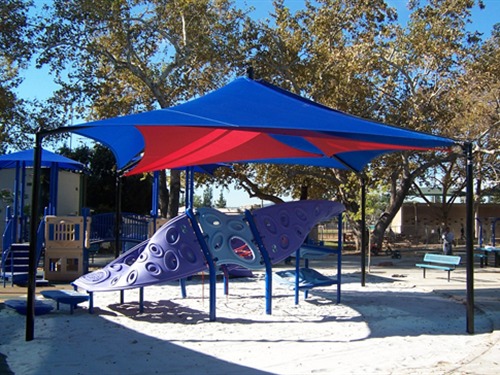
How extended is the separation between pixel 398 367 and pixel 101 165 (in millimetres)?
30800

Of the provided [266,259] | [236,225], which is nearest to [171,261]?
[236,225]

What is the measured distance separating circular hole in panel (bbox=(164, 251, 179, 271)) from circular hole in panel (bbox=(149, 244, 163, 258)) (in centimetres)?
10

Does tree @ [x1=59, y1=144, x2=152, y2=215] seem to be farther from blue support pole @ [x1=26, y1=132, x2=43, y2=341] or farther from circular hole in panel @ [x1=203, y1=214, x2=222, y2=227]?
blue support pole @ [x1=26, y1=132, x2=43, y2=341]

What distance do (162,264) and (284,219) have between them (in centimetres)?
237

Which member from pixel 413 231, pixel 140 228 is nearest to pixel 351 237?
pixel 413 231

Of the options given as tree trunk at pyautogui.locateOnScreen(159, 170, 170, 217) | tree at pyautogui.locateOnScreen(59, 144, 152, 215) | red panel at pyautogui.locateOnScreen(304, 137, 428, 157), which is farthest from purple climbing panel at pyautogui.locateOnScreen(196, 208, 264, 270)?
tree at pyautogui.locateOnScreen(59, 144, 152, 215)

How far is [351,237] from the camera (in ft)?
128

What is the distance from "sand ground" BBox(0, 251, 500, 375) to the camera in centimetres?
571

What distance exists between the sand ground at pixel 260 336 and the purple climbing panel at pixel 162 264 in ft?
1.85

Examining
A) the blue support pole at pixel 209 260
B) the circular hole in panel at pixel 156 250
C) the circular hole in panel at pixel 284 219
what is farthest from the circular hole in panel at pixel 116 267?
the circular hole in panel at pixel 284 219

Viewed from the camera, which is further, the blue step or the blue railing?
the blue railing

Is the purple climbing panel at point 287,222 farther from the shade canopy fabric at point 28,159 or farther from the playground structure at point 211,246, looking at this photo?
the shade canopy fabric at point 28,159

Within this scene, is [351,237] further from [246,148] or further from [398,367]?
[398,367]

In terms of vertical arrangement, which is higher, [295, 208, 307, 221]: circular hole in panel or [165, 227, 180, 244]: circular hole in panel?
[295, 208, 307, 221]: circular hole in panel
